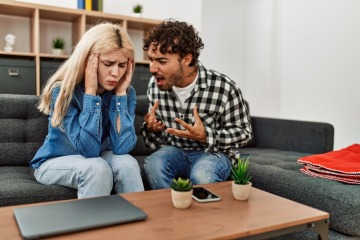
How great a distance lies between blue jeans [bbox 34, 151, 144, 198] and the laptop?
0.26 metres

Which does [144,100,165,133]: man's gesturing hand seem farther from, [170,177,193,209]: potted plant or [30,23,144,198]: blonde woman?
[170,177,193,209]: potted plant

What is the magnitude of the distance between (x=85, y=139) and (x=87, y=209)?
50 cm

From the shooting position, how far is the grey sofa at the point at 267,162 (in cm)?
148

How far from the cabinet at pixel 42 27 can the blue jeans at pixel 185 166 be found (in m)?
1.49

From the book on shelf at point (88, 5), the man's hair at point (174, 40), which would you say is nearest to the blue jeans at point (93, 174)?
the man's hair at point (174, 40)

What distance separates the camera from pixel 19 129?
1949 millimetres

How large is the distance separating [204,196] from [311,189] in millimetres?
634

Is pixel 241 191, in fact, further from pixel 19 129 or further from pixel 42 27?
pixel 42 27

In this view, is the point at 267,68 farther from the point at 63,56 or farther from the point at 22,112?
the point at 22,112

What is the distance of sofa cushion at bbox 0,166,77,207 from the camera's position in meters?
1.46

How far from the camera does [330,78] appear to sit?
3312 millimetres

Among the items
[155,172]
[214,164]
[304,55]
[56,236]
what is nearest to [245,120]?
[214,164]

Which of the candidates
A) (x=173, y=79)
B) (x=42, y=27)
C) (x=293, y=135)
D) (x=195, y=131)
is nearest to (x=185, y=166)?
(x=195, y=131)

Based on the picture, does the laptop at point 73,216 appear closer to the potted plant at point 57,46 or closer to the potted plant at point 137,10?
the potted plant at point 57,46
